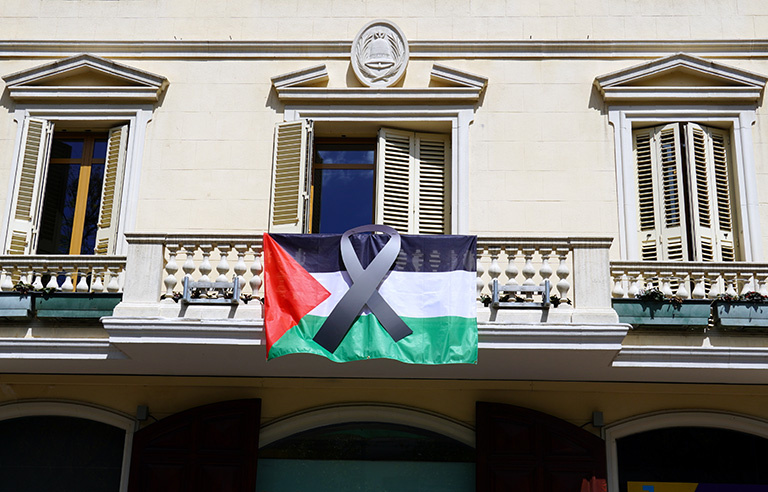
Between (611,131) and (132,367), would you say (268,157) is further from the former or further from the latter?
(611,131)

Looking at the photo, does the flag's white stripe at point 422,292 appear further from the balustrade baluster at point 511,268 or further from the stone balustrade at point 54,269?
the stone balustrade at point 54,269

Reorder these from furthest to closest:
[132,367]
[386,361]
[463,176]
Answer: [463,176] < [132,367] < [386,361]

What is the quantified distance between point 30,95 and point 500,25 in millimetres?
6175

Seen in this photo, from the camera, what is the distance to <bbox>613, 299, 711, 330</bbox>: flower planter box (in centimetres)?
939

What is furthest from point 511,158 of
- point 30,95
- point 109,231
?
point 30,95

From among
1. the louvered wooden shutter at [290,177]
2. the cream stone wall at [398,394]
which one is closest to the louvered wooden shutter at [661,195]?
the cream stone wall at [398,394]

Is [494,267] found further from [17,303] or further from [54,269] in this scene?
[17,303]

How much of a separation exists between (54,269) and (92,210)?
1.69m

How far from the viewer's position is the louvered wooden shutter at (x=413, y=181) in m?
11.3

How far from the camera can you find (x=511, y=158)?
1125cm

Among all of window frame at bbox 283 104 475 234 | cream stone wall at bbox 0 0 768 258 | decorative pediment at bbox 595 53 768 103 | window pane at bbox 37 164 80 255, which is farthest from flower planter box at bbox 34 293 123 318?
decorative pediment at bbox 595 53 768 103

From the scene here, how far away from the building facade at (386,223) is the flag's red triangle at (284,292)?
0.77ft

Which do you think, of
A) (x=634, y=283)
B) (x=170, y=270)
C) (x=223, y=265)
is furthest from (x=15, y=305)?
(x=634, y=283)

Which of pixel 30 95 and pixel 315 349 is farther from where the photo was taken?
pixel 30 95
